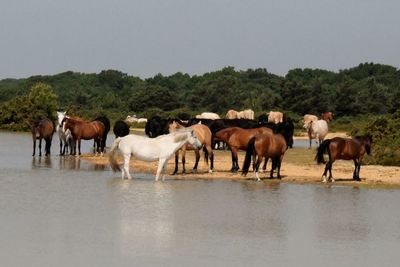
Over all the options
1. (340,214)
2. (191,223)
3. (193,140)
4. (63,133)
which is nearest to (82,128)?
(63,133)

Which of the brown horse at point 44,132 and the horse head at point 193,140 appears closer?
the horse head at point 193,140

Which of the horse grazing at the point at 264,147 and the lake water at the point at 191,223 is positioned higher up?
the horse grazing at the point at 264,147

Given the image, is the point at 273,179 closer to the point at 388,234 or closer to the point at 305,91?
the point at 388,234

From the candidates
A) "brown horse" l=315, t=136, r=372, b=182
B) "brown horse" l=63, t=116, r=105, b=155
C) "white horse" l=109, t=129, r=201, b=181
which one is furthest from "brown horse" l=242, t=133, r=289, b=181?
"brown horse" l=63, t=116, r=105, b=155

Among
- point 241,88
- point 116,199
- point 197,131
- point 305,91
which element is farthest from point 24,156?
point 241,88

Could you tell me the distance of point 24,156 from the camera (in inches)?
1102

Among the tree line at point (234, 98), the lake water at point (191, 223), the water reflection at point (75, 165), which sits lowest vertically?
the lake water at point (191, 223)

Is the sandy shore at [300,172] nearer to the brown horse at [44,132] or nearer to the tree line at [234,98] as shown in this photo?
the brown horse at [44,132]

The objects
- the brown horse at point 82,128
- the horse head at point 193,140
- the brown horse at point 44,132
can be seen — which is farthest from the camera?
the brown horse at point 44,132

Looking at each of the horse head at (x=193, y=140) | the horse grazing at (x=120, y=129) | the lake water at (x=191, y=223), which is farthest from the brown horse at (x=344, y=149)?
the horse grazing at (x=120, y=129)

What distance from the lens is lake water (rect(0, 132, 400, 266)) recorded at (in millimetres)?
10062

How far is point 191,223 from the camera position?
12.7m

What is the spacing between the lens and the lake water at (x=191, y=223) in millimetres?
10062

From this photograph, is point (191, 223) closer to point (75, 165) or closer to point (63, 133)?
point (75, 165)
